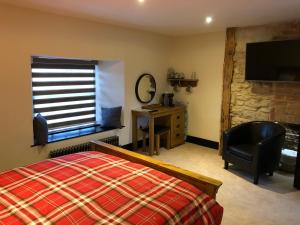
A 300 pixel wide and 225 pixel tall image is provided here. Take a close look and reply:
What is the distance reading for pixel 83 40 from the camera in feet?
12.0

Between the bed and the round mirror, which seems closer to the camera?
the bed

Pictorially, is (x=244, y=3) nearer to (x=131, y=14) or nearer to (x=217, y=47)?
(x=131, y=14)

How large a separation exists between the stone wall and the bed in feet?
8.56

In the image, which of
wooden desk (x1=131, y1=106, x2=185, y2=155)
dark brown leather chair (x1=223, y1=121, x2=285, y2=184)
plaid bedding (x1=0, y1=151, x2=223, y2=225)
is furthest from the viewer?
wooden desk (x1=131, y1=106, x2=185, y2=155)

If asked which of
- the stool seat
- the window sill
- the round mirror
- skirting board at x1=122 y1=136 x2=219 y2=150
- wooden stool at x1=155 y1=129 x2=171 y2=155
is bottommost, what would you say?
skirting board at x1=122 y1=136 x2=219 y2=150

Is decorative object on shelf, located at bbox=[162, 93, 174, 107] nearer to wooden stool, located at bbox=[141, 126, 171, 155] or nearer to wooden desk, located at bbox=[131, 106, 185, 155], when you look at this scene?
wooden desk, located at bbox=[131, 106, 185, 155]

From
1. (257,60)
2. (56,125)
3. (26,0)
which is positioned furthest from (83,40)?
(257,60)

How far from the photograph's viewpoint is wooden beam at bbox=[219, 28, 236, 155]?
425cm

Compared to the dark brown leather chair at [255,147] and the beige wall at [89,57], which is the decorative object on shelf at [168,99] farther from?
the dark brown leather chair at [255,147]

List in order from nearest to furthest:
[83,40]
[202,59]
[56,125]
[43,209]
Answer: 1. [43,209]
2. [83,40]
3. [56,125]
4. [202,59]

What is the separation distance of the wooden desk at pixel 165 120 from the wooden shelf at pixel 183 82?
529mm

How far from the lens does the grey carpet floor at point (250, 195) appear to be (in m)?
2.60

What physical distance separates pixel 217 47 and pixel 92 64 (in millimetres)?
2304

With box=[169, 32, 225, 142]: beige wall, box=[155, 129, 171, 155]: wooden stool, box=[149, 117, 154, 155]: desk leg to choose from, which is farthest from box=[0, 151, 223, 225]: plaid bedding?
box=[169, 32, 225, 142]: beige wall
